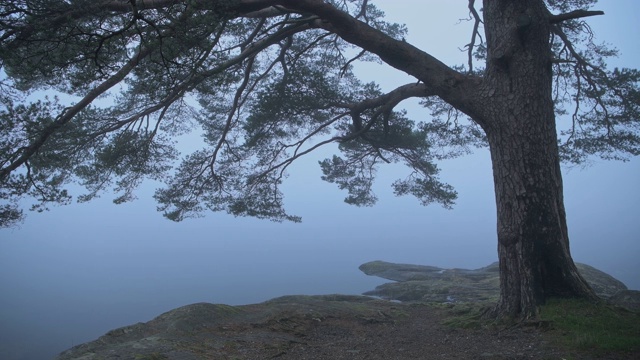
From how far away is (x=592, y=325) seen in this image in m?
3.73

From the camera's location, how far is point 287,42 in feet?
21.7

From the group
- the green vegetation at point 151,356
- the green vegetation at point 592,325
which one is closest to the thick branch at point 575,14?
the green vegetation at point 592,325

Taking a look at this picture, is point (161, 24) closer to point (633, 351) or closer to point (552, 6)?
point (633, 351)

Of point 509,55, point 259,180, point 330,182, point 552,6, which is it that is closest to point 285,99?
point 259,180

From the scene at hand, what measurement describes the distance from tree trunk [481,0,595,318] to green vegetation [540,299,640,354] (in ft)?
0.55

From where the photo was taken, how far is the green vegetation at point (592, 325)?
3.31 metres

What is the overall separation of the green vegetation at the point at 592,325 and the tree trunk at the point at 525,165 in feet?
0.55

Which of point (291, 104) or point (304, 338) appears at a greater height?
point (291, 104)

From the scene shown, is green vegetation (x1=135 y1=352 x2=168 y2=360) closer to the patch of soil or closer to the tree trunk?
the patch of soil

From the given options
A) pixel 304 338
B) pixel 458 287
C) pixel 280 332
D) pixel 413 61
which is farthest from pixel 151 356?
pixel 458 287

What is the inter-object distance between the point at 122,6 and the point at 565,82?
6657mm

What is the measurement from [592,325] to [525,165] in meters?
1.62

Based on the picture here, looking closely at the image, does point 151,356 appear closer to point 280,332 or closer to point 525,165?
point 280,332

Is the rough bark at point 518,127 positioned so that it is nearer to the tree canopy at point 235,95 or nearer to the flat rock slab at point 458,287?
the tree canopy at point 235,95
